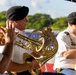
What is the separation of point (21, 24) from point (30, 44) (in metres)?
0.31

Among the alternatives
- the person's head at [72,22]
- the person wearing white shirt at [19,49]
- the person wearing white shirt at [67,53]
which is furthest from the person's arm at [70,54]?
the person wearing white shirt at [19,49]

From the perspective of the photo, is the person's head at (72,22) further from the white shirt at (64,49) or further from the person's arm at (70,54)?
the person's arm at (70,54)

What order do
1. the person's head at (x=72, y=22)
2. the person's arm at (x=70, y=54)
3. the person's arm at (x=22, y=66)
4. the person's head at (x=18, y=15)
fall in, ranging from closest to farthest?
the person's arm at (x=22, y=66)
the person's head at (x=18, y=15)
the person's arm at (x=70, y=54)
the person's head at (x=72, y=22)

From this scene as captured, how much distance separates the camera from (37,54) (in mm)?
2387

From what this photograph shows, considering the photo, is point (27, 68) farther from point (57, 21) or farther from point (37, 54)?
point (57, 21)

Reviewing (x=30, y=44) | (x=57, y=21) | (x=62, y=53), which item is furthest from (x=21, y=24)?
(x=57, y=21)

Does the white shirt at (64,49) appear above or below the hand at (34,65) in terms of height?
below

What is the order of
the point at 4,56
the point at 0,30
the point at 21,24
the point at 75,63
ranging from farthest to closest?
the point at 75,63 < the point at 21,24 < the point at 0,30 < the point at 4,56

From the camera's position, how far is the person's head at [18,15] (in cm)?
256

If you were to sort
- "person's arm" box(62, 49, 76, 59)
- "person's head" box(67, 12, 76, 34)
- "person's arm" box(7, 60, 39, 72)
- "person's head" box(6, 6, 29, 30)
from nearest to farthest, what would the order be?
"person's arm" box(7, 60, 39, 72)
"person's head" box(6, 6, 29, 30)
"person's arm" box(62, 49, 76, 59)
"person's head" box(67, 12, 76, 34)

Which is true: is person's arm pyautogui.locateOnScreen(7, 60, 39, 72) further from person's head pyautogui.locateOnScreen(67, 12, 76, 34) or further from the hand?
person's head pyautogui.locateOnScreen(67, 12, 76, 34)

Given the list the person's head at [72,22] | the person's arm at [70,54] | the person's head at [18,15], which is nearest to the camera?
the person's head at [18,15]

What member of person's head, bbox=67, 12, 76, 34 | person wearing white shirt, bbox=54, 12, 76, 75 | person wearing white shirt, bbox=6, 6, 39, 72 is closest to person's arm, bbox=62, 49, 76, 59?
person wearing white shirt, bbox=54, 12, 76, 75

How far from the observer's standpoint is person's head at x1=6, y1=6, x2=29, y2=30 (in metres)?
2.56
